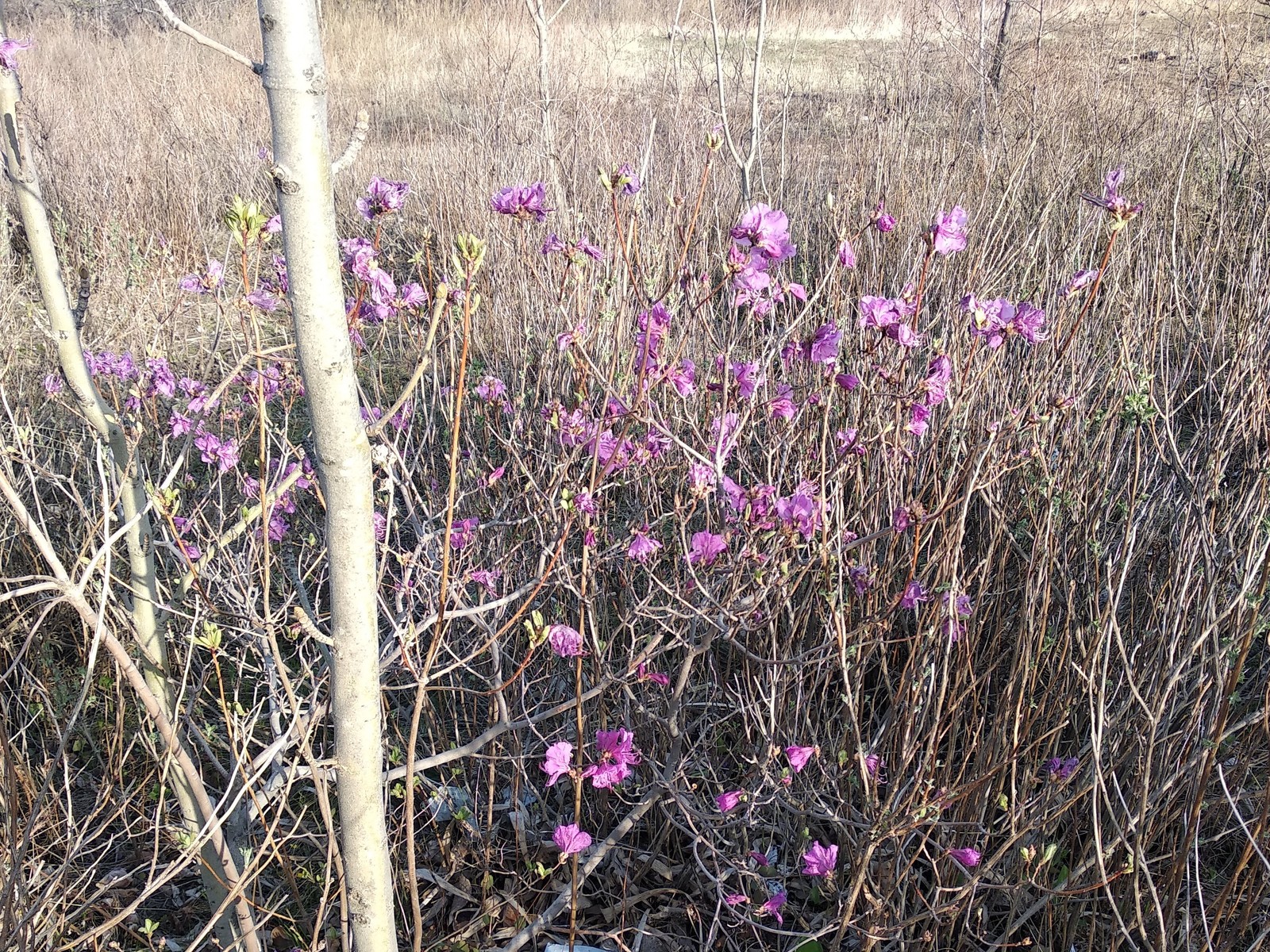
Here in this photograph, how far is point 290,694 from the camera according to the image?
1133 millimetres

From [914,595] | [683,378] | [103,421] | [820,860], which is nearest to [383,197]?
[103,421]

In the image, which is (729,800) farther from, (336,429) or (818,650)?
(336,429)

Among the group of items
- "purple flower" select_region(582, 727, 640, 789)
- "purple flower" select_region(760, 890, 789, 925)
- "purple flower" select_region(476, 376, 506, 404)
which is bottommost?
"purple flower" select_region(760, 890, 789, 925)

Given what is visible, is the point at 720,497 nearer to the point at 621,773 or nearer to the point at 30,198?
the point at 621,773

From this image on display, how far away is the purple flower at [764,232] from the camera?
1502 millimetres

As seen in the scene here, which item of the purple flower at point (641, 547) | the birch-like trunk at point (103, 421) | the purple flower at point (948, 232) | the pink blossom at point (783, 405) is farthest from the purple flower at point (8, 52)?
the purple flower at point (948, 232)

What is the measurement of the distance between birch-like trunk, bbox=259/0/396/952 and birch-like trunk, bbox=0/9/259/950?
42 cm

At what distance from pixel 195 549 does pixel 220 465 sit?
12.8 inches

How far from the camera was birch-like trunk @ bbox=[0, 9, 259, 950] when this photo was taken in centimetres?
139

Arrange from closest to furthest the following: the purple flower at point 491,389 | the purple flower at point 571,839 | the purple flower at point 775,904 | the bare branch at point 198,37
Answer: the bare branch at point 198,37
the purple flower at point 571,839
the purple flower at point 775,904
the purple flower at point 491,389

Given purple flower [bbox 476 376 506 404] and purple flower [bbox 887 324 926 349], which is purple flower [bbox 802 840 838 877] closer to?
purple flower [bbox 887 324 926 349]

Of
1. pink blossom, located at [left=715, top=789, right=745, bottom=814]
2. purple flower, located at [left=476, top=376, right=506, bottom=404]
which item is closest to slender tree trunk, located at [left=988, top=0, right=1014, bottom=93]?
purple flower, located at [left=476, top=376, right=506, bottom=404]

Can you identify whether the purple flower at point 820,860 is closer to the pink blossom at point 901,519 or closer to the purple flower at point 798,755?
the purple flower at point 798,755

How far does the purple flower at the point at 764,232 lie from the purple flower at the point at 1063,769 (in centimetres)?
90
